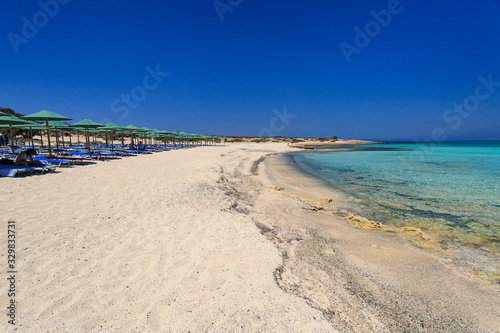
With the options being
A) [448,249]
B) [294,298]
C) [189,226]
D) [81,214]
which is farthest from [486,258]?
[81,214]

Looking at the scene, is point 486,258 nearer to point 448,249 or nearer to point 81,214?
point 448,249

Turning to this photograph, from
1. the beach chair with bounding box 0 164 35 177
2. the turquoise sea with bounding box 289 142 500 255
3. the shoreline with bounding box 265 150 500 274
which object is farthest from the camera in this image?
the beach chair with bounding box 0 164 35 177

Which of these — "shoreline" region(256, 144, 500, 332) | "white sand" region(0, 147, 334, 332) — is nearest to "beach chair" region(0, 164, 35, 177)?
"white sand" region(0, 147, 334, 332)

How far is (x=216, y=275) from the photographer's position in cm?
279

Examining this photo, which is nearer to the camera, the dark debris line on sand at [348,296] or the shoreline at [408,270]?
the dark debris line on sand at [348,296]

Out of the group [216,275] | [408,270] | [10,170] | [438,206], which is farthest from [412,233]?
[10,170]

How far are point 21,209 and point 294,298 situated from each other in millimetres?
5758

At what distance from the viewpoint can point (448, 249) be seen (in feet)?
14.3

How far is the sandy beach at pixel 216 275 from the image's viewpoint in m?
2.13

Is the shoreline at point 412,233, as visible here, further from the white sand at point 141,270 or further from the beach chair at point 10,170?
the beach chair at point 10,170

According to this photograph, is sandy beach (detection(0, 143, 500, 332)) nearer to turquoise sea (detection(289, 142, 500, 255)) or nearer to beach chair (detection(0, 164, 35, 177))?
turquoise sea (detection(289, 142, 500, 255))

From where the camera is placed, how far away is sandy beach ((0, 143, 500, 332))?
2.13 m

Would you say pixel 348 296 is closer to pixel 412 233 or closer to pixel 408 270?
pixel 408 270

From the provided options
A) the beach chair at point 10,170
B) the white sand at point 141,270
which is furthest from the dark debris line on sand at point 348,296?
the beach chair at point 10,170
